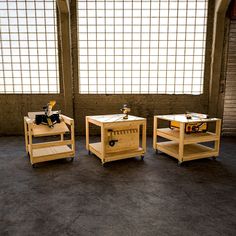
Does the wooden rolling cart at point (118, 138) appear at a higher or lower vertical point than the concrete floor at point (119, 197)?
higher

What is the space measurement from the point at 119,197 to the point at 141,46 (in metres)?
3.98

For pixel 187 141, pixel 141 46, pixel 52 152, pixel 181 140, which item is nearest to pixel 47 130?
pixel 52 152

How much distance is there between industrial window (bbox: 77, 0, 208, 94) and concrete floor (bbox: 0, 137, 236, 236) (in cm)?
239

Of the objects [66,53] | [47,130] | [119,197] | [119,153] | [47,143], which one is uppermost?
[66,53]

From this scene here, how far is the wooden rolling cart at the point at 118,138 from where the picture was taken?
3385 millimetres

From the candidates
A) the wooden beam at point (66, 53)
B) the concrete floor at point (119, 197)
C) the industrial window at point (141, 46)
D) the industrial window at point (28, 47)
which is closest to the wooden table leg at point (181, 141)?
the concrete floor at point (119, 197)

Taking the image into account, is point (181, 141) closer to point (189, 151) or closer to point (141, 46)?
point (189, 151)

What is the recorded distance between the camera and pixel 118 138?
3574 millimetres

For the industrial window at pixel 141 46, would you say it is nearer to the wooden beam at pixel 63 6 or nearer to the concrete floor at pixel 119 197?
the wooden beam at pixel 63 6

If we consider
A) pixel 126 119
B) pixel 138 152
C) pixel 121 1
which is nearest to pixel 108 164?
pixel 138 152

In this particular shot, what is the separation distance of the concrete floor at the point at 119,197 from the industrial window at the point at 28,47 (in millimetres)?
2341

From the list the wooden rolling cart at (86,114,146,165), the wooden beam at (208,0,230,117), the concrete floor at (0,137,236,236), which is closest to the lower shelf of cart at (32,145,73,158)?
the concrete floor at (0,137,236,236)

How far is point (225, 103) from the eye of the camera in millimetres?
5355

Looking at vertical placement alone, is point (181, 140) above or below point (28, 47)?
below
